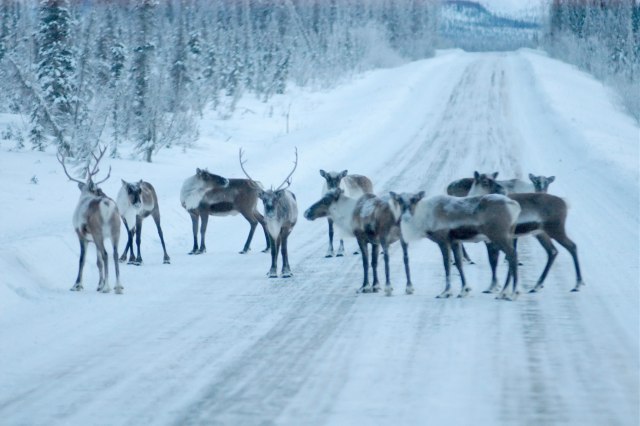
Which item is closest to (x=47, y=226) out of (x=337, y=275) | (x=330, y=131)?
(x=337, y=275)

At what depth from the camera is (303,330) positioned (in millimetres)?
10594

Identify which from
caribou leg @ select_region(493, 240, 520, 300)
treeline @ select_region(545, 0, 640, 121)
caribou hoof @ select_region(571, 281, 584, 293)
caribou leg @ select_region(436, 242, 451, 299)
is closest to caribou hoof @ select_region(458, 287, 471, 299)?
caribou leg @ select_region(436, 242, 451, 299)

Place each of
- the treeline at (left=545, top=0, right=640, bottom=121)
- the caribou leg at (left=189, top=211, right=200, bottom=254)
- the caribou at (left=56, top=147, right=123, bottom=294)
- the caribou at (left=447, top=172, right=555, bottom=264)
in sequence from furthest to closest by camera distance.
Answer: the treeline at (left=545, top=0, right=640, bottom=121) → the caribou leg at (left=189, top=211, right=200, bottom=254) → the caribou at (left=447, top=172, right=555, bottom=264) → the caribou at (left=56, top=147, right=123, bottom=294)

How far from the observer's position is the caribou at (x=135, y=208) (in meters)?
15.5

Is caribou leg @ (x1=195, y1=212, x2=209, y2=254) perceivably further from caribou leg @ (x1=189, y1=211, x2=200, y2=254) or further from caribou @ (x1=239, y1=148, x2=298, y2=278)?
caribou @ (x1=239, y1=148, x2=298, y2=278)

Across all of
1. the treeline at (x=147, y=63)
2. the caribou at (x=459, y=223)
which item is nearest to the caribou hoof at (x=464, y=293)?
the caribou at (x=459, y=223)

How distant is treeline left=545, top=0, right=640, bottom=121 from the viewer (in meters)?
46.2

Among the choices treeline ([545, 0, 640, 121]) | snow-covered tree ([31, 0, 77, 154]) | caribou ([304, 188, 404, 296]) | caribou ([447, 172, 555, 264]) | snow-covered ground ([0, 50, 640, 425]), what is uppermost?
treeline ([545, 0, 640, 121])

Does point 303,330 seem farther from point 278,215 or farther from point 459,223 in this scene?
point 278,215

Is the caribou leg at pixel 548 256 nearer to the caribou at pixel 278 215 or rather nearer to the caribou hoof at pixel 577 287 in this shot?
the caribou hoof at pixel 577 287

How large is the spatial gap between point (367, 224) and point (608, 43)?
173 feet

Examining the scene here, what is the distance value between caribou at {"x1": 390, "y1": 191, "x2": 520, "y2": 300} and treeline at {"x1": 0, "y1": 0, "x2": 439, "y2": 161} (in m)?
14.2

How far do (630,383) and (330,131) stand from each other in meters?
28.4

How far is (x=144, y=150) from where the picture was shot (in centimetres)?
2833
